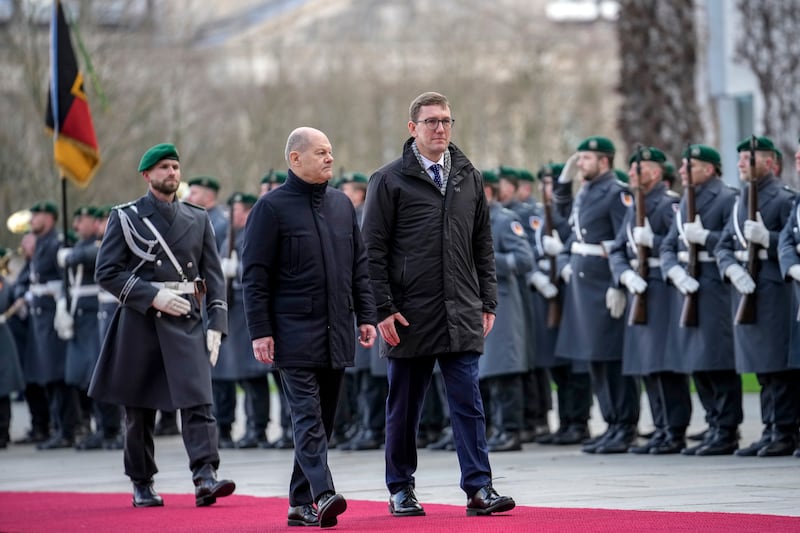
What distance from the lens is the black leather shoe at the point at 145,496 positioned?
11492 millimetres

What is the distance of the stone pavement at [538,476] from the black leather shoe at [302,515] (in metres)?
1.18

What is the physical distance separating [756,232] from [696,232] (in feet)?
1.97

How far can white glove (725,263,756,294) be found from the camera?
12648 mm

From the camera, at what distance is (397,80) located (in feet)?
148

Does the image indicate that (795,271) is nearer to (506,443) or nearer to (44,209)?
(506,443)

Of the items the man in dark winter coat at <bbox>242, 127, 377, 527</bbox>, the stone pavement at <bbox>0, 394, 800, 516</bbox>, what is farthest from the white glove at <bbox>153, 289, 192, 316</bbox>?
the man in dark winter coat at <bbox>242, 127, 377, 527</bbox>

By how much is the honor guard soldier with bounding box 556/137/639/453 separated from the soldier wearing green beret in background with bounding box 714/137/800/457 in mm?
1285

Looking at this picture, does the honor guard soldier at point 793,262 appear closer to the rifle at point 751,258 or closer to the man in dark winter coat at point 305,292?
the rifle at point 751,258

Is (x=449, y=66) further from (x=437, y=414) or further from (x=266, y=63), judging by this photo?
(x=437, y=414)

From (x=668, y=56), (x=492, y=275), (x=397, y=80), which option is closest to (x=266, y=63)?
(x=397, y=80)

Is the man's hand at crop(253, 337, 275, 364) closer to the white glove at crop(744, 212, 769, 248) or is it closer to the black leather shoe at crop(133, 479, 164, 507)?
the black leather shoe at crop(133, 479, 164, 507)

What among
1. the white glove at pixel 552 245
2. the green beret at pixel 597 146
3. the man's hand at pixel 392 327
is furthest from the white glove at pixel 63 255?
the man's hand at pixel 392 327

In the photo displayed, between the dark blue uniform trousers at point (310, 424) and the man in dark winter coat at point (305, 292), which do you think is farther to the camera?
the man in dark winter coat at point (305, 292)

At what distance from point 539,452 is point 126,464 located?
3936 millimetres
